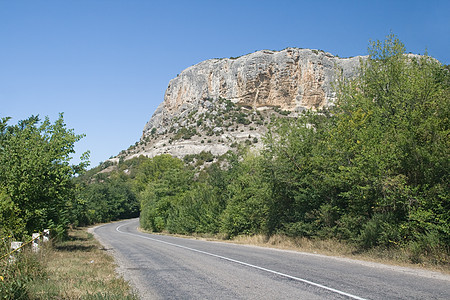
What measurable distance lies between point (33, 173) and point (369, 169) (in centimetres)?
1229

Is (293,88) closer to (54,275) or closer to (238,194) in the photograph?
(238,194)

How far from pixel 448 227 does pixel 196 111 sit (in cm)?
10527

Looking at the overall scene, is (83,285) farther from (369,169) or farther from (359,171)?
(359,171)

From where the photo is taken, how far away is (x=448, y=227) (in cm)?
998

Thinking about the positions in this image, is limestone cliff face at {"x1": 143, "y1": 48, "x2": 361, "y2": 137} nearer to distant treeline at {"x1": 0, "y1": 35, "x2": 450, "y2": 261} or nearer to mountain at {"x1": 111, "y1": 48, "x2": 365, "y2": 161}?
mountain at {"x1": 111, "y1": 48, "x2": 365, "y2": 161}

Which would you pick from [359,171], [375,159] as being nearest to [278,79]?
[359,171]

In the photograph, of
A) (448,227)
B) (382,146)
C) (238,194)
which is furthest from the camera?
(238,194)

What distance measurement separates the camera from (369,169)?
12.2 meters

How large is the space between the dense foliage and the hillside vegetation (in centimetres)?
986

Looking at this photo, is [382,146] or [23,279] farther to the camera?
[382,146]

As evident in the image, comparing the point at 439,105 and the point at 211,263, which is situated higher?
the point at 439,105

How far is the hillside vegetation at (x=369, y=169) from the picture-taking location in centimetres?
1094

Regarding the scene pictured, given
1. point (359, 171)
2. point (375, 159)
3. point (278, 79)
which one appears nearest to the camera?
point (375, 159)

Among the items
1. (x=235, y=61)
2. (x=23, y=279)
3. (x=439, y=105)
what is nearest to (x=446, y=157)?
(x=439, y=105)
